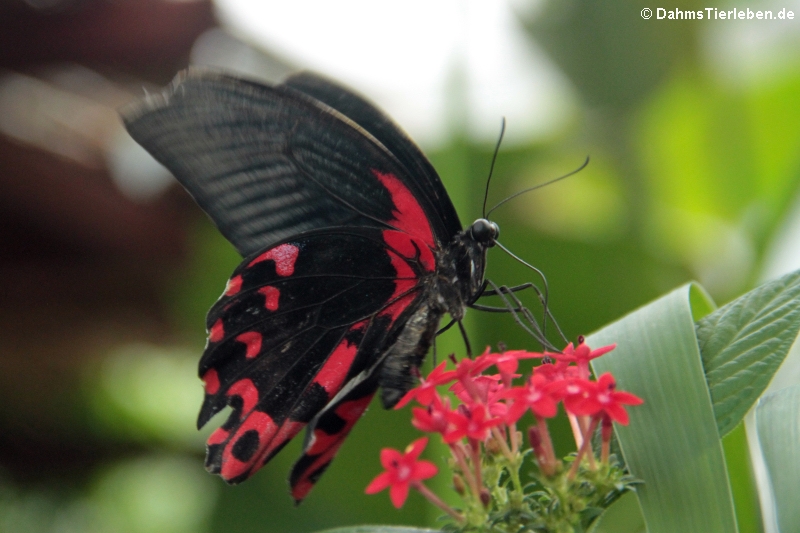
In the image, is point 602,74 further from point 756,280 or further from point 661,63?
point 756,280

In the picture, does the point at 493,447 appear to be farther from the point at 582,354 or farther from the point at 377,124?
the point at 377,124

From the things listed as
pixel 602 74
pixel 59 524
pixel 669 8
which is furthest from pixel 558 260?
pixel 59 524

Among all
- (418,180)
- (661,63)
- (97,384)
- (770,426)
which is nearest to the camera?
(770,426)

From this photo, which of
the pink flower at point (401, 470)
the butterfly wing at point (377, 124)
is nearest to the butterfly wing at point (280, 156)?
the butterfly wing at point (377, 124)

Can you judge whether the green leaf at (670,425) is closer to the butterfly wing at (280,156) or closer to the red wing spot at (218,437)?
the butterfly wing at (280,156)

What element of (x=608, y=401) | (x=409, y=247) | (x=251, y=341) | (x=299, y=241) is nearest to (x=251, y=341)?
(x=251, y=341)

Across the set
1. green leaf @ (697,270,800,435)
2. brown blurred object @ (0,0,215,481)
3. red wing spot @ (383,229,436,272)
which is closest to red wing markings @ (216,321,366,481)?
red wing spot @ (383,229,436,272)

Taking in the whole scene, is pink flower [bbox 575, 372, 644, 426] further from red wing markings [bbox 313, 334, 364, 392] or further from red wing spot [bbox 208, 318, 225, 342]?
red wing spot [bbox 208, 318, 225, 342]
